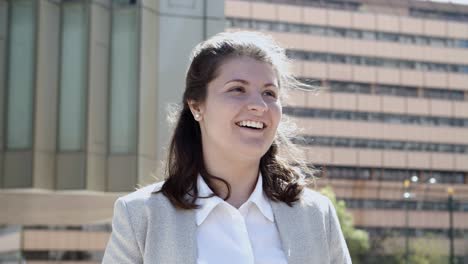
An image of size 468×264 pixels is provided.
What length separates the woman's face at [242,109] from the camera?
2387 mm

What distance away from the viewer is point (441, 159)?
71938 millimetres

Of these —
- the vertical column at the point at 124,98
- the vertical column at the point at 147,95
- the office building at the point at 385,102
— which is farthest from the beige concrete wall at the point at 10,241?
the office building at the point at 385,102

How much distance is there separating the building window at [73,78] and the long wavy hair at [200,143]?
8624 millimetres

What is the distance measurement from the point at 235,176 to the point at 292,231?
213 mm

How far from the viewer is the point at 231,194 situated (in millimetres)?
2488

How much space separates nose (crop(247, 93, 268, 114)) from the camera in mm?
2365

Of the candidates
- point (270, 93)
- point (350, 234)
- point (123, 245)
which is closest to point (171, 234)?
point (123, 245)

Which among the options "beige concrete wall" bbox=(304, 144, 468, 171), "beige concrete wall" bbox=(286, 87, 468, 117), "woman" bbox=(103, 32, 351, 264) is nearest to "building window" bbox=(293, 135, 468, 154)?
"beige concrete wall" bbox=(304, 144, 468, 171)

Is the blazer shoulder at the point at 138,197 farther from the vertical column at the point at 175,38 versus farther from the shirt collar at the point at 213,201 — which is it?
the vertical column at the point at 175,38

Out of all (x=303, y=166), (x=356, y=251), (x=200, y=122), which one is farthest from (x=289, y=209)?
(x=356, y=251)

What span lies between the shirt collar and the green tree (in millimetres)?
49538

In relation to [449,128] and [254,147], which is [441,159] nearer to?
[449,128]

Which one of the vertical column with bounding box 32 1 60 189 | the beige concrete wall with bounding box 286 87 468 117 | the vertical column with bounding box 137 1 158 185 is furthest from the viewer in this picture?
the beige concrete wall with bounding box 286 87 468 117

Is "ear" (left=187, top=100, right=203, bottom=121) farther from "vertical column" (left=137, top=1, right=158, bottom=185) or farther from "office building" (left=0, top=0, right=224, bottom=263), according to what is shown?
"vertical column" (left=137, top=1, right=158, bottom=185)
